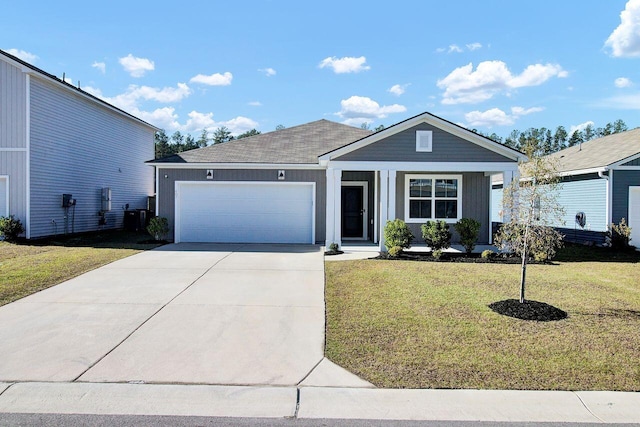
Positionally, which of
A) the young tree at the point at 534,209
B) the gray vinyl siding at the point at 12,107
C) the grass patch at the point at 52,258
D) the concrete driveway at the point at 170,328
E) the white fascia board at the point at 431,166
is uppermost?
the gray vinyl siding at the point at 12,107

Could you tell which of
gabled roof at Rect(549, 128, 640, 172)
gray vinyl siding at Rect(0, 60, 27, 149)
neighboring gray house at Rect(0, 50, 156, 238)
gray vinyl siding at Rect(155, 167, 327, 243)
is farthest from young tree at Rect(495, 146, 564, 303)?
gray vinyl siding at Rect(0, 60, 27, 149)

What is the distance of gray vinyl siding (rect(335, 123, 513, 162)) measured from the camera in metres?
12.7

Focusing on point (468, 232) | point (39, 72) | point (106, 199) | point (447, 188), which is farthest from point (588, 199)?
point (39, 72)

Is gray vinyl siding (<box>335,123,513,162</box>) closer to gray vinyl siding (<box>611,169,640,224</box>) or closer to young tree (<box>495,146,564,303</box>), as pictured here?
gray vinyl siding (<box>611,169,640,224</box>)

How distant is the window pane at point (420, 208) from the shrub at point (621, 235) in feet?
18.4

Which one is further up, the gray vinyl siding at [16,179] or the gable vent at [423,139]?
the gable vent at [423,139]

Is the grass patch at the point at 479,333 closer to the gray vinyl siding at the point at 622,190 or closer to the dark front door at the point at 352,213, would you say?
the gray vinyl siding at the point at 622,190

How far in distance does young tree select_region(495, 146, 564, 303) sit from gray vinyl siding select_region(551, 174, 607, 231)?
773 cm

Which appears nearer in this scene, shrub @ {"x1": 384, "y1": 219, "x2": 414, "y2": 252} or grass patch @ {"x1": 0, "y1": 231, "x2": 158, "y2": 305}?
grass patch @ {"x1": 0, "y1": 231, "x2": 158, "y2": 305}

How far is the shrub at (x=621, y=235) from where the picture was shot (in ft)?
43.9

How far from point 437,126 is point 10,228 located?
44.2 ft

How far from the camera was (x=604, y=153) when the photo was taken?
52.6 ft

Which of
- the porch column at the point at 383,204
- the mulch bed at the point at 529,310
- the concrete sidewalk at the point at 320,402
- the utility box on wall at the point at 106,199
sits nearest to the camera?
the concrete sidewalk at the point at 320,402

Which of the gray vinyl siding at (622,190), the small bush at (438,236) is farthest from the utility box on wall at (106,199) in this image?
the gray vinyl siding at (622,190)
